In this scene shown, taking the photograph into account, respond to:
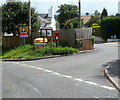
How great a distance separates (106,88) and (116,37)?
34871 mm

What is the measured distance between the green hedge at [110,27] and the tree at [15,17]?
46.6 feet

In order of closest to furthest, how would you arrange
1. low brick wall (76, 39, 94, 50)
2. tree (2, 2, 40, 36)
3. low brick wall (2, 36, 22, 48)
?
low brick wall (76, 39, 94, 50), tree (2, 2, 40, 36), low brick wall (2, 36, 22, 48)

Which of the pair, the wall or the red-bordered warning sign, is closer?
the wall

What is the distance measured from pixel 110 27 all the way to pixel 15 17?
57.0ft

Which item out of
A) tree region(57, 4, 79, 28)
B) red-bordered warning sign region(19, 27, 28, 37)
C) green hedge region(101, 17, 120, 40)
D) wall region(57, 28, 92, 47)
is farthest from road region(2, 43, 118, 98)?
tree region(57, 4, 79, 28)

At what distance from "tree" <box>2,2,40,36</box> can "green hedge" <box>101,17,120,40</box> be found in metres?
14.2

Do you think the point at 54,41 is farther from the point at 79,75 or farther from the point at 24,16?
the point at 79,75

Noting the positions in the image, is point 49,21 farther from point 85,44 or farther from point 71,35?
point 71,35

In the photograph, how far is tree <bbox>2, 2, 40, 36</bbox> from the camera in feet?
100

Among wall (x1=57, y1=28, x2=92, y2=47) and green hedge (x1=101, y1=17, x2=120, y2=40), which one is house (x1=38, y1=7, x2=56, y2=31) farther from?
wall (x1=57, y1=28, x2=92, y2=47)

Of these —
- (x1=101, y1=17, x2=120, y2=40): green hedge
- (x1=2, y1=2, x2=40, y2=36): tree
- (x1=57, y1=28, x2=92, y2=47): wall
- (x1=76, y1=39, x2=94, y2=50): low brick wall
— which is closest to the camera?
(x1=57, y1=28, x2=92, y2=47): wall

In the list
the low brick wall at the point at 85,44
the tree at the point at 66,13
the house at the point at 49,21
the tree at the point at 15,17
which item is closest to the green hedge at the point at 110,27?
the tree at the point at 15,17

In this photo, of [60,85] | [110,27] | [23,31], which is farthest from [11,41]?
[60,85]

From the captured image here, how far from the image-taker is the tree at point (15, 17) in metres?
30.6
